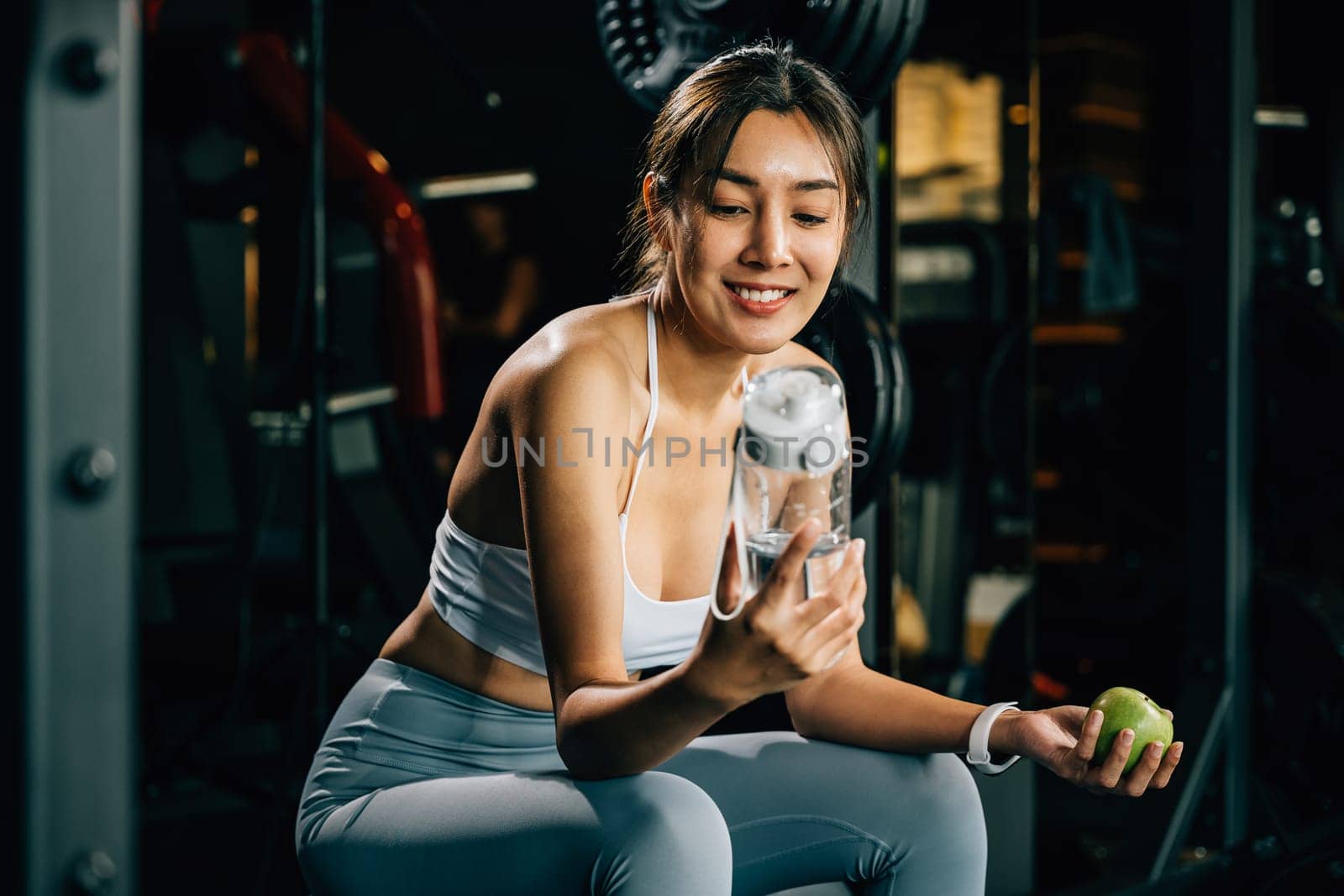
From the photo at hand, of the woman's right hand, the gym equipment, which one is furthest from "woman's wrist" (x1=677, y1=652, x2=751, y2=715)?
the gym equipment


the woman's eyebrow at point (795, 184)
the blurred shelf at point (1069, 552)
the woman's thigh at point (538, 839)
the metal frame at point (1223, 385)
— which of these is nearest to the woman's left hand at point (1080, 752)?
the woman's thigh at point (538, 839)

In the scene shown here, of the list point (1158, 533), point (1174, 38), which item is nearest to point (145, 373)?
point (1158, 533)

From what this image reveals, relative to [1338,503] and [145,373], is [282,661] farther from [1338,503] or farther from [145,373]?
[1338,503]

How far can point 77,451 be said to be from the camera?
0.64 metres

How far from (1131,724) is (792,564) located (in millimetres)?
494

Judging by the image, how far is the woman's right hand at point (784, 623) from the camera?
2.57 ft

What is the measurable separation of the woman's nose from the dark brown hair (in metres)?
0.06

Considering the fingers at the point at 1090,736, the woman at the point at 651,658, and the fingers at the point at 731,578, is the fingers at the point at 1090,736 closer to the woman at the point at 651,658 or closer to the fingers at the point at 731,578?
the woman at the point at 651,658

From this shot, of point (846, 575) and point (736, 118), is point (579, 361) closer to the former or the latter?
point (736, 118)

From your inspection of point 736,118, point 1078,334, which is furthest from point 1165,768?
point 1078,334

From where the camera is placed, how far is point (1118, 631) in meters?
3.42

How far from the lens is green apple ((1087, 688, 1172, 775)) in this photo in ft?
3.62

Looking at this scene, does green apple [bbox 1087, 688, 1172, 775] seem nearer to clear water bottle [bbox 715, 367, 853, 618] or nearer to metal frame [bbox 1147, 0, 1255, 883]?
clear water bottle [bbox 715, 367, 853, 618]

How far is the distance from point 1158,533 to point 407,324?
109 inches
